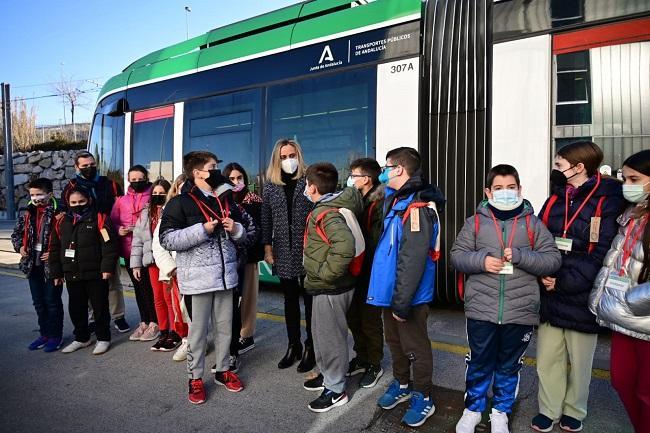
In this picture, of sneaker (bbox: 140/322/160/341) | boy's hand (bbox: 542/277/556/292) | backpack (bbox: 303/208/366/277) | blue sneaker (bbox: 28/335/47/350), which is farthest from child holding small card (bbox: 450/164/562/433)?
blue sneaker (bbox: 28/335/47/350)

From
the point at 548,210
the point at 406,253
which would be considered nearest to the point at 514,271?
the point at 548,210

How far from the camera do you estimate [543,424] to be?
2822 millimetres

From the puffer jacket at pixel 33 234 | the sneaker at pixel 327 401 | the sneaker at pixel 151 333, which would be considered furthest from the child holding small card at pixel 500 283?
the puffer jacket at pixel 33 234

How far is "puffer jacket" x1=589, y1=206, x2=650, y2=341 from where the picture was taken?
7.37 feet

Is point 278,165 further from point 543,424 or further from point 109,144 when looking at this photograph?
point 109,144

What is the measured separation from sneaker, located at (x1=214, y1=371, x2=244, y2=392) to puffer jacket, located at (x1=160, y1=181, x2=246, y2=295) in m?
0.69

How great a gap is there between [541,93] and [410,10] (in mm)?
1644

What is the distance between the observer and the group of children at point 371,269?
2.68m

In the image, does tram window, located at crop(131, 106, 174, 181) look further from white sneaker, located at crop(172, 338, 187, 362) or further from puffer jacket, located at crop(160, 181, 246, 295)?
puffer jacket, located at crop(160, 181, 246, 295)

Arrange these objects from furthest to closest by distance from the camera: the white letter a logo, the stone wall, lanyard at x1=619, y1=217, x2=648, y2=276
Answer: the stone wall
the white letter a logo
lanyard at x1=619, y1=217, x2=648, y2=276

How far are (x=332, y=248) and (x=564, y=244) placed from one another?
4.52 feet

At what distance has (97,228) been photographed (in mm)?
4500

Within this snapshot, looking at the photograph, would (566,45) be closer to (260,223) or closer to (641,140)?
(641,140)

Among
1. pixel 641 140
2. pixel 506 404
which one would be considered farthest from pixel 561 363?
pixel 641 140
